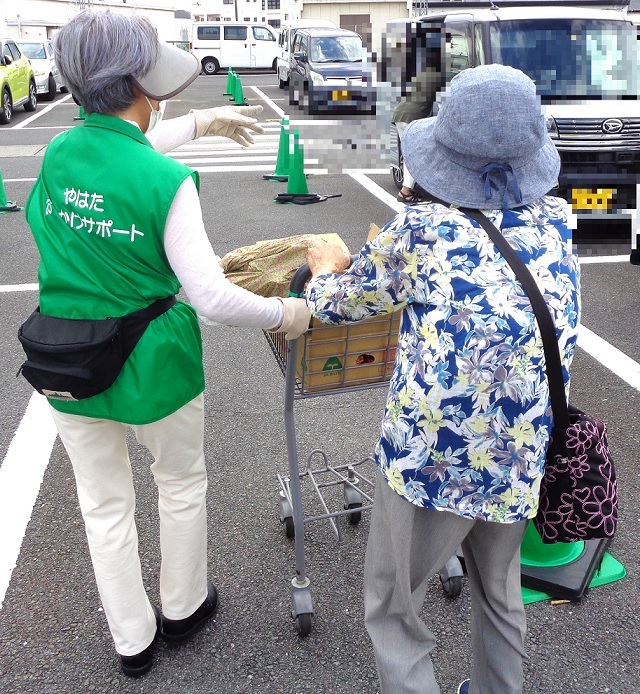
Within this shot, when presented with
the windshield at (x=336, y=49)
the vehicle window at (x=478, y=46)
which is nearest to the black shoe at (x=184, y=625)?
the vehicle window at (x=478, y=46)

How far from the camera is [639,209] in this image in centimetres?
682

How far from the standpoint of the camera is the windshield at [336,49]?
62.0 feet

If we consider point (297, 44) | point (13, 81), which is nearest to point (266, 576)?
point (13, 81)

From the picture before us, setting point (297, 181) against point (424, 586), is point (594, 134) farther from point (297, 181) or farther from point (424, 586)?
point (424, 586)

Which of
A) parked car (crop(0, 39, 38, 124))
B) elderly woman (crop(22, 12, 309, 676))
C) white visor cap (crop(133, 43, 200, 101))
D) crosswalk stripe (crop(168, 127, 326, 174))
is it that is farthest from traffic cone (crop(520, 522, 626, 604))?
parked car (crop(0, 39, 38, 124))

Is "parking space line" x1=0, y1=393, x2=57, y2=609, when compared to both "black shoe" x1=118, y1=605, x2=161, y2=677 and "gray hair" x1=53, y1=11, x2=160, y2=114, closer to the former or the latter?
"black shoe" x1=118, y1=605, x2=161, y2=677

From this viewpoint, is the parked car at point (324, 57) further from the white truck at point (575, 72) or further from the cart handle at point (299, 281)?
the cart handle at point (299, 281)

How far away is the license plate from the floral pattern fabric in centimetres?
584

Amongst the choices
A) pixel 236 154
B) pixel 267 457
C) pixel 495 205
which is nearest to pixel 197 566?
pixel 267 457

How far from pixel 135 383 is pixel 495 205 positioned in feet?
3.73

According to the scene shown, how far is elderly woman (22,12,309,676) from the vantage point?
6.51 feet

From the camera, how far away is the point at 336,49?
19250 mm

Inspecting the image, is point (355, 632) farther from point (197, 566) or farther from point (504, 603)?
point (504, 603)

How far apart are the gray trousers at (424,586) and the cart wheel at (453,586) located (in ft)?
2.17
